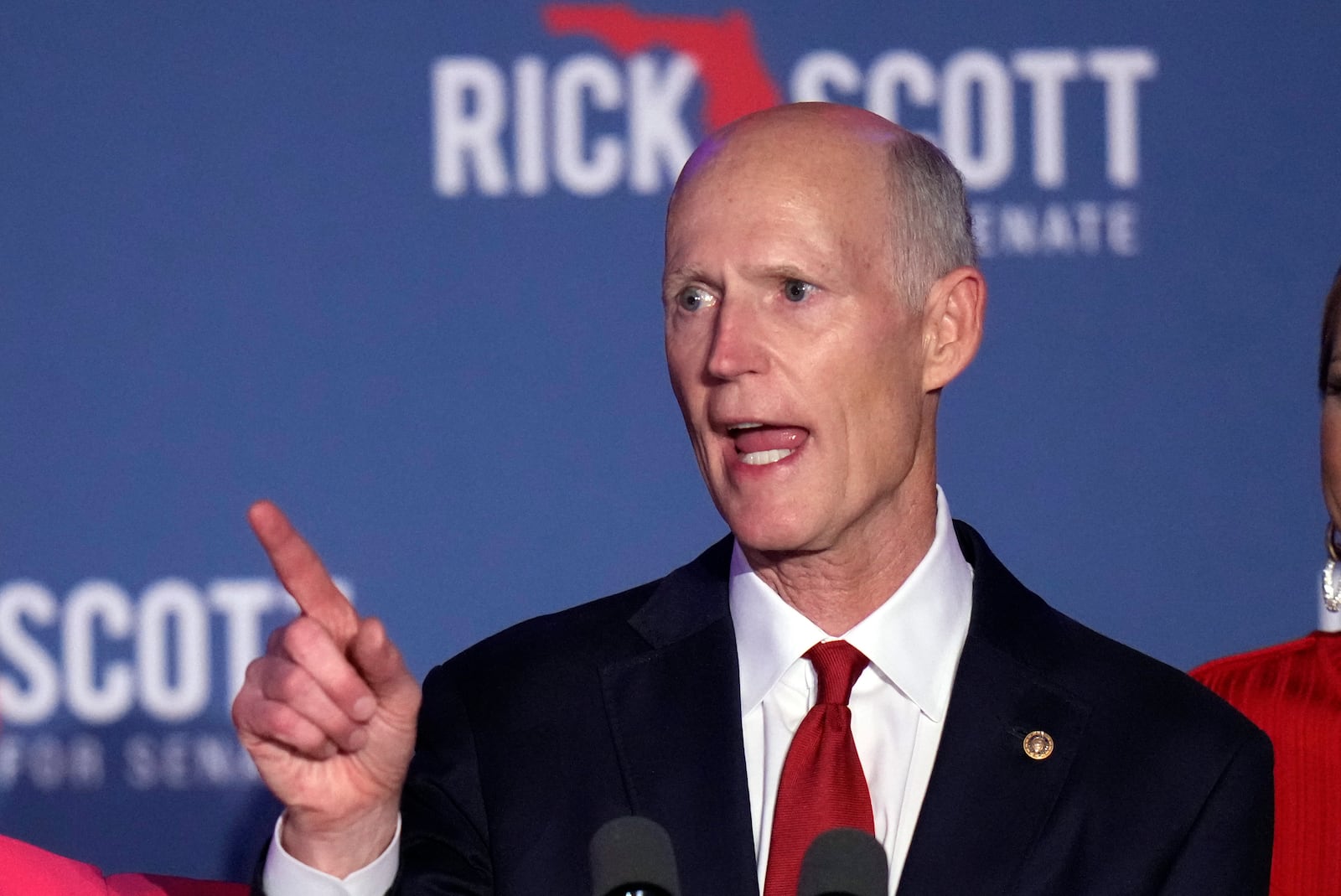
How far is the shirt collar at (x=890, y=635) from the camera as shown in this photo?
2.03 m

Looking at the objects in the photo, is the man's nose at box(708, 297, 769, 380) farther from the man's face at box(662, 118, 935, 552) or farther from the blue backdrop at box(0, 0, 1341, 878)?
the blue backdrop at box(0, 0, 1341, 878)

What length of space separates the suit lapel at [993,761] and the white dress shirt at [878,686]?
42 mm

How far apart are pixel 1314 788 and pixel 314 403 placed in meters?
1.61

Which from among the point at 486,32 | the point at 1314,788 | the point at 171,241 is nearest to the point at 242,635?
the point at 171,241

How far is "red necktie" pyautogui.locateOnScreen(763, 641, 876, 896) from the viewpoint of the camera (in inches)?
74.0

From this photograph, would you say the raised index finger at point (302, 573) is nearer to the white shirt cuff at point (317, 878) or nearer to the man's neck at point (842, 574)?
the white shirt cuff at point (317, 878)

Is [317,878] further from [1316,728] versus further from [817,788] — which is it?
[1316,728]

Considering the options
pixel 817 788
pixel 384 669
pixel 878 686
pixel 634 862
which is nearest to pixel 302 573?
pixel 384 669

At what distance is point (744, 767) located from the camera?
1938 mm

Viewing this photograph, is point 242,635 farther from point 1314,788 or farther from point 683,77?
point 1314,788

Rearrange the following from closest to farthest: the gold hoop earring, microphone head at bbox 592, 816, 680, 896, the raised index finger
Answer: microphone head at bbox 592, 816, 680, 896 < the raised index finger < the gold hoop earring

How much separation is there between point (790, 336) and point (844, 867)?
777mm

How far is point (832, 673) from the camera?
2.01 m

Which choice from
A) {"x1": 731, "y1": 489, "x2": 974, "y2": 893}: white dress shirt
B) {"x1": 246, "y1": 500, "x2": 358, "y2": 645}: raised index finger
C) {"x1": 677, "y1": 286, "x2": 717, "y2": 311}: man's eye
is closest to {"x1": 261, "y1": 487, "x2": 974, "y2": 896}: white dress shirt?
{"x1": 731, "y1": 489, "x2": 974, "y2": 893}: white dress shirt
